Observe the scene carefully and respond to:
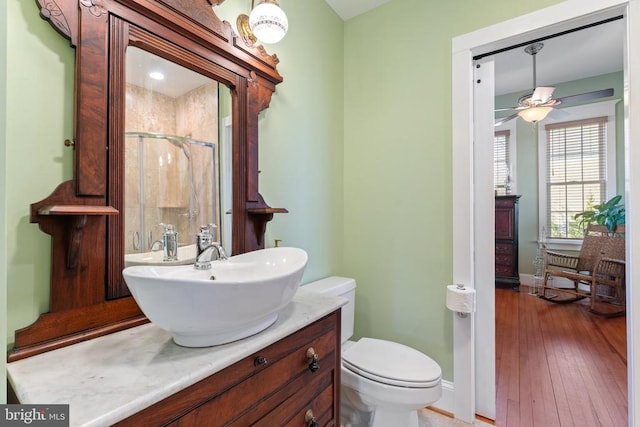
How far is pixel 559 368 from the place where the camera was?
211cm

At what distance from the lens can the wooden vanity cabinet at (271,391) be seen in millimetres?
607

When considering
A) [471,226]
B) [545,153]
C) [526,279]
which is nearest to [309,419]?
[471,226]

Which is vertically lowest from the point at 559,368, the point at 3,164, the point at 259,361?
the point at 559,368

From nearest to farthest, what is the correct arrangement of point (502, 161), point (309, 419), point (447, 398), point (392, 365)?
point (309, 419)
point (392, 365)
point (447, 398)
point (502, 161)

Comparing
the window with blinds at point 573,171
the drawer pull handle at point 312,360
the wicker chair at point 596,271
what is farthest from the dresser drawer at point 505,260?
the drawer pull handle at point 312,360

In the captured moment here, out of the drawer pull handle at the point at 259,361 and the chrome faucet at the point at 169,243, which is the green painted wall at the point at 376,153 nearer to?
the chrome faucet at the point at 169,243

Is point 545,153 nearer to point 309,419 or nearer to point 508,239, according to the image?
point 508,239

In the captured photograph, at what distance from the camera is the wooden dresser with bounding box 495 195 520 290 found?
3.91m

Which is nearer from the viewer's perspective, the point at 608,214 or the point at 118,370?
the point at 118,370

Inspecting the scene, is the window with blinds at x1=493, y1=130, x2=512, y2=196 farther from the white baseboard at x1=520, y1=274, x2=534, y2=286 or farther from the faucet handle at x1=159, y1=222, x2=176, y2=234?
the faucet handle at x1=159, y1=222, x2=176, y2=234

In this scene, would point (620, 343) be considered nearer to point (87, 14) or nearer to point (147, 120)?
point (147, 120)

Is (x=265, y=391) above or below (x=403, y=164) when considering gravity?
below

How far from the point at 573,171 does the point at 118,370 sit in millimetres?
5014

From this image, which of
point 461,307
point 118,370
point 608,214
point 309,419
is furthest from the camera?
point 608,214
